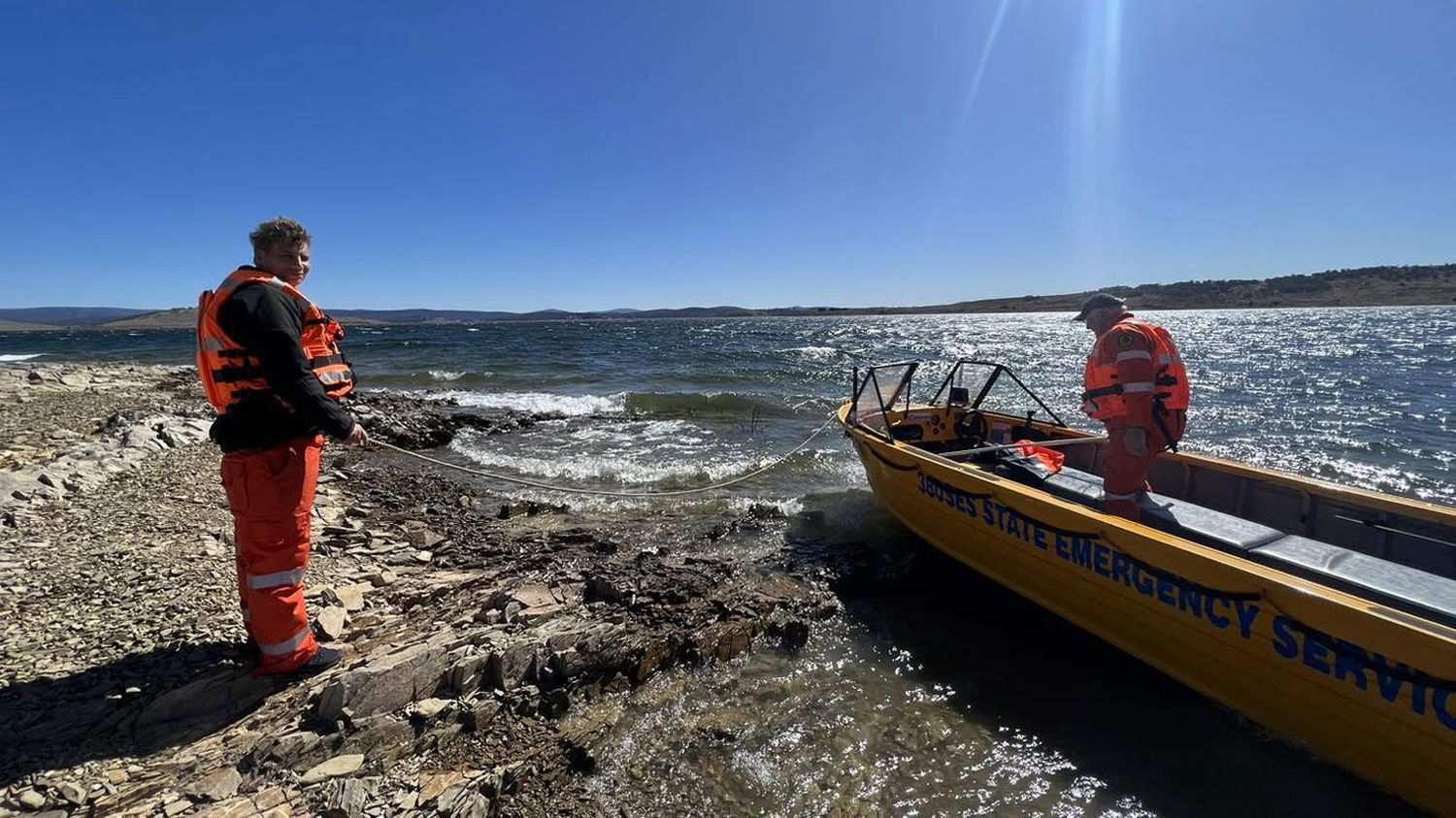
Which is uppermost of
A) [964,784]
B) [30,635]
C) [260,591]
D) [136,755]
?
[260,591]

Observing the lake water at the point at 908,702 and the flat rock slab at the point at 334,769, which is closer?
the flat rock slab at the point at 334,769

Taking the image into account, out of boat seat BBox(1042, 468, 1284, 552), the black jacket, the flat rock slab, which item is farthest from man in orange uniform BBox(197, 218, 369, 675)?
boat seat BBox(1042, 468, 1284, 552)

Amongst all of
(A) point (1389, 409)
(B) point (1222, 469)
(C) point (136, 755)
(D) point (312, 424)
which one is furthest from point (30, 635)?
(A) point (1389, 409)

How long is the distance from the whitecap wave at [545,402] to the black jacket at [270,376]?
13.1 metres

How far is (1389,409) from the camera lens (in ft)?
53.2

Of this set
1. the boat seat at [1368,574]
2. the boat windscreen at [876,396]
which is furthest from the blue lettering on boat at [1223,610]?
the boat windscreen at [876,396]

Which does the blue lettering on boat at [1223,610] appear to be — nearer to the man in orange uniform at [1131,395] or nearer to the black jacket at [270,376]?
the man in orange uniform at [1131,395]

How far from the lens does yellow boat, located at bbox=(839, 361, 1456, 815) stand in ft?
10.2

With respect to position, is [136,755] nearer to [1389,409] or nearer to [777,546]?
[777,546]

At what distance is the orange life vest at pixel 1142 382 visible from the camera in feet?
15.3

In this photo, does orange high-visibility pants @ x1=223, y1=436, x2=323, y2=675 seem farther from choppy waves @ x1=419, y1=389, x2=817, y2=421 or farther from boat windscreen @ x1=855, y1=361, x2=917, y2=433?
choppy waves @ x1=419, y1=389, x2=817, y2=421

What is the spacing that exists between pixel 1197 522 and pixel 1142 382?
114cm

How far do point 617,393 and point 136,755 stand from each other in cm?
1742

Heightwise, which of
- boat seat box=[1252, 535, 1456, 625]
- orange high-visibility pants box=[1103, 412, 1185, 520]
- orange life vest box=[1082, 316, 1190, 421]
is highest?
orange life vest box=[1082, 316, 1190, 421]
